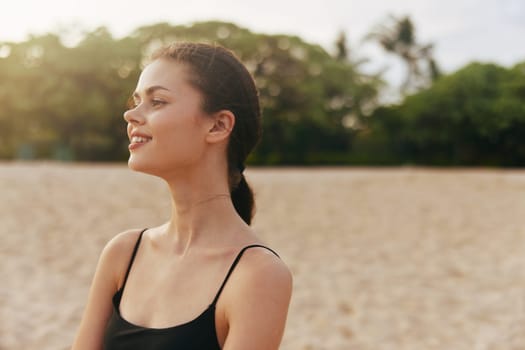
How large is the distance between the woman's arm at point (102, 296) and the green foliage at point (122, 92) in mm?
18726

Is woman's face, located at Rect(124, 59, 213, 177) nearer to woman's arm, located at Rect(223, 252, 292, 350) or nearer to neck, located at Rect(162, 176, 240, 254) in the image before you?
neck, located at Rect(162, 176, 240, 254)

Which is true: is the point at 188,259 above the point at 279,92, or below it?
above

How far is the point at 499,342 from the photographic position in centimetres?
536

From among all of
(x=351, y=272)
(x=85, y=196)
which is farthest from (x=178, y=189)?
(x=85, y=196)

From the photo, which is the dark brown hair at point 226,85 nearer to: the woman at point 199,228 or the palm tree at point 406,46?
the woman at point 199,228

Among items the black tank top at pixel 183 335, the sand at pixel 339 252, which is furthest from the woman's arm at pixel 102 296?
the sand at pixel 339 252

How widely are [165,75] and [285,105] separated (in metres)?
23.2

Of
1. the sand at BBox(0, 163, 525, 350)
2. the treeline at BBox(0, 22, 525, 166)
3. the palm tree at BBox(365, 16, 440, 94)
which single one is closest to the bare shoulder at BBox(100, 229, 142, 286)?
the sand at BBox(0, 163, 525, 350)

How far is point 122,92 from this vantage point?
22.5m

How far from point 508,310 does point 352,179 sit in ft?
24.6

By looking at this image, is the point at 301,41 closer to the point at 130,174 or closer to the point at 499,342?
the point at 130,174

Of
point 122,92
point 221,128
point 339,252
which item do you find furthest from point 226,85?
point 122,92

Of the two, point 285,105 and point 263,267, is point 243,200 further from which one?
point 285,105

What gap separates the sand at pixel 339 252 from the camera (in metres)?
5.64
